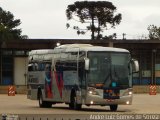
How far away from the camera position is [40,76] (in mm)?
38625

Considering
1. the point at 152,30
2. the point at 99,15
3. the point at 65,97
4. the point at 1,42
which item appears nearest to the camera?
the point at 65,97

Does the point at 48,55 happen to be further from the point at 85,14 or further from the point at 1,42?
the point at 85,14

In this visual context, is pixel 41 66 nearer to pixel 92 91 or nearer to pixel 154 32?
pixel 92 91

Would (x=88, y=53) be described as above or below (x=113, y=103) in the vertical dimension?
above

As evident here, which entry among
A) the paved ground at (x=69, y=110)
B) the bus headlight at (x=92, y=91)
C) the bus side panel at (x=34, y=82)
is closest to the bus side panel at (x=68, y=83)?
the paved ground at (x=69, y=110)

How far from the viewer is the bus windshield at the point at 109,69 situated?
33000 millimetres

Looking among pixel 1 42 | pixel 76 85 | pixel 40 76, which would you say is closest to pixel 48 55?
pixel 40 76

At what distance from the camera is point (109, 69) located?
3312 centimetres

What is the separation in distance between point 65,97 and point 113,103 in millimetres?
3071

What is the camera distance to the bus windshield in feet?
108

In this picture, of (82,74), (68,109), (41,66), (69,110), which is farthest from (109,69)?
(41,66)

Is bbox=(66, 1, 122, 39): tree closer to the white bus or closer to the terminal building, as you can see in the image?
the terminal building

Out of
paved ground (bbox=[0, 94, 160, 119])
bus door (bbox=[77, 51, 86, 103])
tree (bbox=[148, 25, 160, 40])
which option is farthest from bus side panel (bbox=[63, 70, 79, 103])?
tree (bbox=[148, 25, 160, 40])

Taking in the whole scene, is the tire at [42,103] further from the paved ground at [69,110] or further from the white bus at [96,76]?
the white bus at [96,76]
